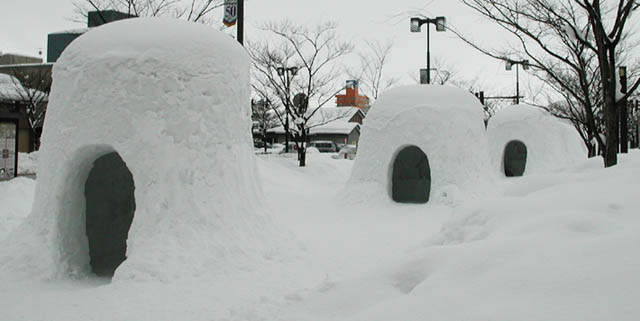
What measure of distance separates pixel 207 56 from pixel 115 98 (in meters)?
1.29

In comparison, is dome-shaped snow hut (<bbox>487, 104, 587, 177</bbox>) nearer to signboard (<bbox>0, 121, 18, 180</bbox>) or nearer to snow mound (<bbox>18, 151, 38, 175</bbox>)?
signboard (<bbox>0, 121, 18, 180</bbox>)

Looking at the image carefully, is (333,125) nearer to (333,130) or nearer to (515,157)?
(333,130)

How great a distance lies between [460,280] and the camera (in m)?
2.46

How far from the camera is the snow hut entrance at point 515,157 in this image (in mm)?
20078

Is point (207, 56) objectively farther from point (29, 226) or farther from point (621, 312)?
point (621, 312)

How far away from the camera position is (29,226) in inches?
238

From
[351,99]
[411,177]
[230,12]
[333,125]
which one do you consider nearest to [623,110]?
[411,177]

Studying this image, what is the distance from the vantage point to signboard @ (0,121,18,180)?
34.2 feet

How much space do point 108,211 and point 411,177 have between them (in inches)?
346

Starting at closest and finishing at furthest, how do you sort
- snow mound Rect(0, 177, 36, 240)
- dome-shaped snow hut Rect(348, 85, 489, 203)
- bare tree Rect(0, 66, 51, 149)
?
snow mound Rect(0, 177, 36, 240), dome-shaped snow hut Rect(348, 85, 489, 203), bare tree Rect(0, 66, 51, 149)

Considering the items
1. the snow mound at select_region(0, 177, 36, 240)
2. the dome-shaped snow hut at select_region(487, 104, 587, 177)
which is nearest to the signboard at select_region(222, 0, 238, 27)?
the snow mound at select_region(0, 177, 36, 240)

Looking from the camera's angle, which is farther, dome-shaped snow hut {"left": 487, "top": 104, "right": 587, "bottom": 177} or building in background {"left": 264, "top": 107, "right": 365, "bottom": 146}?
building in background {"left": 264, "top": 107, "right": 365, "bottom": 146}

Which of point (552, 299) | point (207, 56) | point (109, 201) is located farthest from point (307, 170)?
point (552, 299)

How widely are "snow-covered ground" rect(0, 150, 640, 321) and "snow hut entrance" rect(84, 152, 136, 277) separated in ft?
5.39
